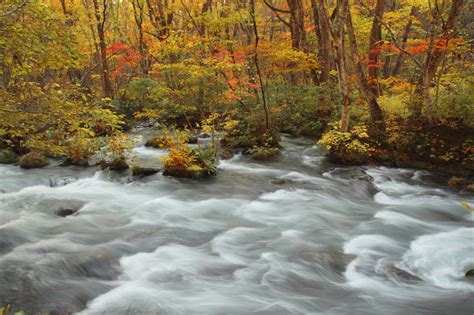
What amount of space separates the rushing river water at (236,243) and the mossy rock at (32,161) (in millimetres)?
262

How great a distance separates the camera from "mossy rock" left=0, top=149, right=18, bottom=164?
10.9m

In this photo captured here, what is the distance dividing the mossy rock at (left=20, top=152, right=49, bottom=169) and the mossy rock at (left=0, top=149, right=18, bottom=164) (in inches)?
25.0

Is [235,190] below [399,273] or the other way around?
the other way around

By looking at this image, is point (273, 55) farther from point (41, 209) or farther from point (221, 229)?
point (41, 209)

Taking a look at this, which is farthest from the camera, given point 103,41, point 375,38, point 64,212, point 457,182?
point 103,41

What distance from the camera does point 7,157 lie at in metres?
11.0

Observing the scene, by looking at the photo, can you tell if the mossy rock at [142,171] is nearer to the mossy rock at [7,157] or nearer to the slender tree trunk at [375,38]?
the mossy rock at [7,157]

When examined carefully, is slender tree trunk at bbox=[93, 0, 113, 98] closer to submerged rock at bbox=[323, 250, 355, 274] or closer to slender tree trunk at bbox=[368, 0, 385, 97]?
slender tree trunk at bbox=[368, 0, 385, 97]

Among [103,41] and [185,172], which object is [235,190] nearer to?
[185,172]

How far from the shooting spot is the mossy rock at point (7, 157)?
10945 millimetres

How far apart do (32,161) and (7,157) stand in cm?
109

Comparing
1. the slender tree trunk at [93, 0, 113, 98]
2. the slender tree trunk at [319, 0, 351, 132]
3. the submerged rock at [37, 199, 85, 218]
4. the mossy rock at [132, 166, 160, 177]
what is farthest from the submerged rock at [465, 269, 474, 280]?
the slender tree trunk at [93, 0, 113, 98]

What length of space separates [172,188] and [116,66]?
1424cm

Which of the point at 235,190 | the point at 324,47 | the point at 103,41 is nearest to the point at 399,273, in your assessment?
the point at 235,190
